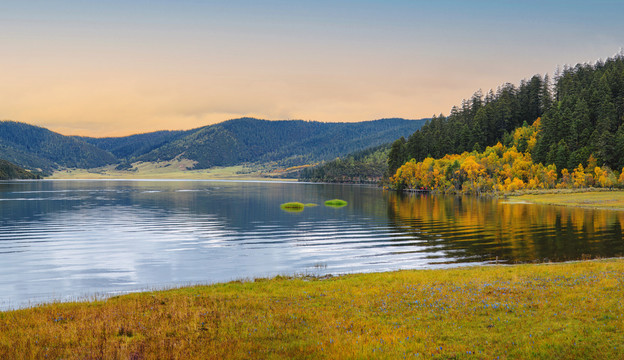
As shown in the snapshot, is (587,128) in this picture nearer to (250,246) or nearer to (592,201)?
(592,201)

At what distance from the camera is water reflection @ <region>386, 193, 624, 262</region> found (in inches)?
1864

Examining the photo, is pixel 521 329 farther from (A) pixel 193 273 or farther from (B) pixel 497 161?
(B) pixel 497 161

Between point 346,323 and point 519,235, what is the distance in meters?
52.5

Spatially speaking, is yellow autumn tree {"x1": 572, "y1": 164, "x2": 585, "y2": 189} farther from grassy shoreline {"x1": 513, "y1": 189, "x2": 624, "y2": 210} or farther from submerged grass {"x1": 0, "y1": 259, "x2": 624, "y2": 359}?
submerged grass {"x1": 0, "y1": 259, "x2": 624, "y2": 359}

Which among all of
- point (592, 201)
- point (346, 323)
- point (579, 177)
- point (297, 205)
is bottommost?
point (592, 201)

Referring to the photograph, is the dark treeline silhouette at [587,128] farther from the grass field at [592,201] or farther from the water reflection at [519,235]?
the water reflection at [519,235]

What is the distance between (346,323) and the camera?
1842cm

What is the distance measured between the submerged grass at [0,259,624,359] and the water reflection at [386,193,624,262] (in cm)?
2093

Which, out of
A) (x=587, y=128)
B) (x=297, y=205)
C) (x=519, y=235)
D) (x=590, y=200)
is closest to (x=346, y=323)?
(x=519, y=235)

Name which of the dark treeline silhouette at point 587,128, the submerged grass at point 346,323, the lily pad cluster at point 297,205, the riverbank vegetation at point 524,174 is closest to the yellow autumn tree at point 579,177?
the riverbank vegetation at point 524,174

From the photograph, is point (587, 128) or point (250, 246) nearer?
point (250, 246)

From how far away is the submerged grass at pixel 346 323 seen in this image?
15.0 meters

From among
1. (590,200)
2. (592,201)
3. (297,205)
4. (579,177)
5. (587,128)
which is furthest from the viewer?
(587,128)

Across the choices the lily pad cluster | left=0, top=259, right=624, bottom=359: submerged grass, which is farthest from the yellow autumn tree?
left=0, top=259, right=624, bottom=359: submerged grass
